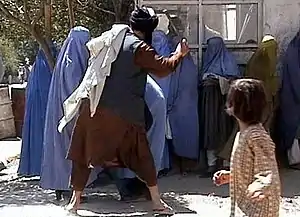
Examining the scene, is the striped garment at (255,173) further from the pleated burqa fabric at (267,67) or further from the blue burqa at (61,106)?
the pleated burqa fabric at (267,67)

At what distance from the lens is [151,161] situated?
6582 millimetres

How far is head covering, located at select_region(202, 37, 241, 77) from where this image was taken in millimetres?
8688

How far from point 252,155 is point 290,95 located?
4.82 metres

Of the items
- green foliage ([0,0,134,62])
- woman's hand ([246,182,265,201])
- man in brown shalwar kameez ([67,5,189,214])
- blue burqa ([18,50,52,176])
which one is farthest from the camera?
green foliage ([0,0,134,62])

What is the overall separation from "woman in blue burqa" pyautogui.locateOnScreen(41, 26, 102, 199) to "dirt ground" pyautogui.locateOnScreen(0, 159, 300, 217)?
275 mm

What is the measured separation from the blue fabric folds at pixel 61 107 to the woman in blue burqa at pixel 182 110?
65.1 inches

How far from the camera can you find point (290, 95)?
8.73 metres

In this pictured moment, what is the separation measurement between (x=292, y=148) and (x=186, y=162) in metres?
1.24

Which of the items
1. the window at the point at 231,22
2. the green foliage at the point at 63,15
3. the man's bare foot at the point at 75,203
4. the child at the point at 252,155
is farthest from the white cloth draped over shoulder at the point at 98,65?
the green foliage at the point at 63,15

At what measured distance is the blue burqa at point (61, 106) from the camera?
713 cm

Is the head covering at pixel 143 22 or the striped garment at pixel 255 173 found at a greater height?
the head covering at pixel 143 22

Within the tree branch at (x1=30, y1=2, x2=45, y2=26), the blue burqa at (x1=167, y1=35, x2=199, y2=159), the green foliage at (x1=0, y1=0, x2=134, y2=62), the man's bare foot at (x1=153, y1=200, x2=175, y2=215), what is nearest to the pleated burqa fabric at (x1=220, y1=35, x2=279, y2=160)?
the blue burqa at (x1=167, y1=35, x2=199, y2=159)

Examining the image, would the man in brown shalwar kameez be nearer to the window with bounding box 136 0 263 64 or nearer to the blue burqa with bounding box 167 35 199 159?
the blue burqa with bounding box 167 35 199 159

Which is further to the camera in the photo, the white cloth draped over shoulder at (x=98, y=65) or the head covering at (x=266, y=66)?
the head covering at (x=266, y=66)
